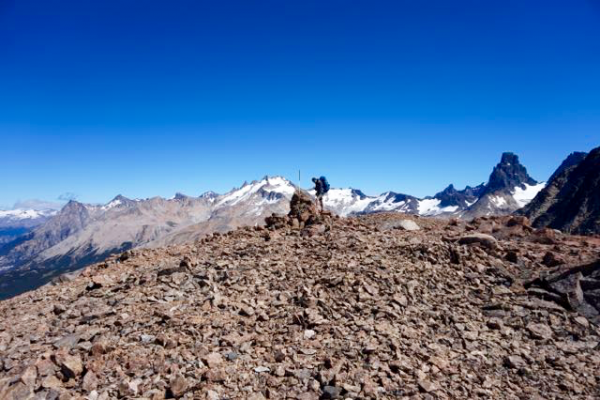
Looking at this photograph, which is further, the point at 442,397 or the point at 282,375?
the point at 282,375

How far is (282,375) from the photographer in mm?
10844

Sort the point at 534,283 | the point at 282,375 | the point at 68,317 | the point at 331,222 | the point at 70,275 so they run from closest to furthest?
the point at 282,375 → the point at 68,317 → the point at 534,283 → the point at 70,275 → the point at 331,222

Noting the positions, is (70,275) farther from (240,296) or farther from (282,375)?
(282,375)

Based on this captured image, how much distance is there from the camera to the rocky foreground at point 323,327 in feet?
34.8

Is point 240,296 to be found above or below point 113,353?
above

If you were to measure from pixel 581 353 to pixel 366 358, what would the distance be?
675cm

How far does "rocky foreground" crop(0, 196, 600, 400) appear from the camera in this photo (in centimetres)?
1059

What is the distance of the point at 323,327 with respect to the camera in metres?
12.8

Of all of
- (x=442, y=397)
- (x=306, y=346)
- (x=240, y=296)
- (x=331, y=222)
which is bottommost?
(x=442, y=397)

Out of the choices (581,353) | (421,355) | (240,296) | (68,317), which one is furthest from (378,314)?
(68,317)

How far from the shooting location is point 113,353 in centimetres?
1152

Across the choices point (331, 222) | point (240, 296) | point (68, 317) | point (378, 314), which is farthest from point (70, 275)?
point (378, 314)

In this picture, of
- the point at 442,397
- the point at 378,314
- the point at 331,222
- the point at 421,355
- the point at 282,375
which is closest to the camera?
the point at 442,397

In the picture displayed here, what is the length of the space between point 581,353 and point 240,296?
11.3 m
